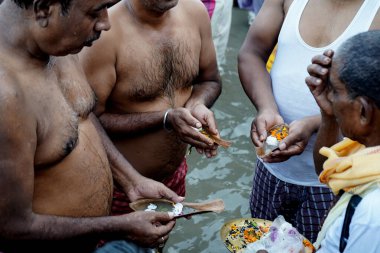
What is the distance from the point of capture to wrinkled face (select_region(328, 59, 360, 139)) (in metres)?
2.09

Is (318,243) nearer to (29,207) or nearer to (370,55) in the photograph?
(370,55)

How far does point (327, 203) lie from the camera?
3.18 metres

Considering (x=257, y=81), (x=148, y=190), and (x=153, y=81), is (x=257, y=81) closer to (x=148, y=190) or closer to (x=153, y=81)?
(x=153, y=81)

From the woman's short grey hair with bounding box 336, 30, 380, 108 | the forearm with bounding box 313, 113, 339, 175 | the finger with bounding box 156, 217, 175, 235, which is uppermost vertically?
the woman's short grey hair with bounding box 336, 30, 380, 108

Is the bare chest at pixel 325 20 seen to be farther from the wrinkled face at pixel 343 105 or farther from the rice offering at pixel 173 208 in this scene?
the rice offering at pixel 173 208

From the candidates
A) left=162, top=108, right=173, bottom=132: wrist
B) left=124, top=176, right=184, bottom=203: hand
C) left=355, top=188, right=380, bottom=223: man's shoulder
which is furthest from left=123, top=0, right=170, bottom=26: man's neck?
left=355, top=188, right=380, bottom=223: man's shoulder

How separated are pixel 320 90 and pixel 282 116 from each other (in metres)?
0.82

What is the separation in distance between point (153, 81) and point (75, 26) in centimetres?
105

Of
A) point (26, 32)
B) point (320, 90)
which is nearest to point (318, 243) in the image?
point (320, 90)

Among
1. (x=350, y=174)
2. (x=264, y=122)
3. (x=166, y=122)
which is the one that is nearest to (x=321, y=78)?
(x=350, y=174)

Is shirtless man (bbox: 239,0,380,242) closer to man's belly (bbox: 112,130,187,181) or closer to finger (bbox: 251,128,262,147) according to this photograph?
finger (bbox: 251,128,262,147)

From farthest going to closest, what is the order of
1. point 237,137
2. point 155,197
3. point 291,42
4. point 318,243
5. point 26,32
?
point 237,137, point 291,42, point 155,197, point 318,243, point 26,32

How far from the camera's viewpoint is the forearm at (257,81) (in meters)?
3.21

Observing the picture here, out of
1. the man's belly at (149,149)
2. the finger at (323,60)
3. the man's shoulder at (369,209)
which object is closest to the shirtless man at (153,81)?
the man's belly at (149,149)
